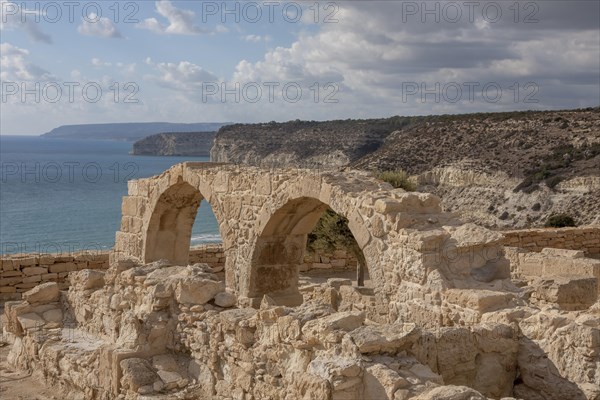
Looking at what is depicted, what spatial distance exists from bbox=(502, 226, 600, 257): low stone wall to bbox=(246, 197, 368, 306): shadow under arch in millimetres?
7886

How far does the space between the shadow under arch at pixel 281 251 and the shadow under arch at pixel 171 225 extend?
2.87 metres

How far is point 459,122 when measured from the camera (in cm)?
4141

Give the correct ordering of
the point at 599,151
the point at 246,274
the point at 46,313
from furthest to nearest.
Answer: the point at 599,151 < the point at 246,274 < the point at 46,313

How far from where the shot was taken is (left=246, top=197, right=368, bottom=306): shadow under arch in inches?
400

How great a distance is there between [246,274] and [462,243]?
13.4ft

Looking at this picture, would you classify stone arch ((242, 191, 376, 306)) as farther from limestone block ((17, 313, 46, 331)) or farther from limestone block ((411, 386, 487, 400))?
limestone block ((411, 386, 487, 400))

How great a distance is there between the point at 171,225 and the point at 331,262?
5481mm

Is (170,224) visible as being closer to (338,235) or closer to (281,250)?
(281,250)

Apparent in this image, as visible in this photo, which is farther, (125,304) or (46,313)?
(46,313)

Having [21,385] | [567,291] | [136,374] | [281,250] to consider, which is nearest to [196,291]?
[136,374]

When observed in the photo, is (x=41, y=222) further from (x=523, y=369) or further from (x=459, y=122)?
(x=523, y=369)

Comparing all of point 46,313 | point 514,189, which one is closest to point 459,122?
point 514,189

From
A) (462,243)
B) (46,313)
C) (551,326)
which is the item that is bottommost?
(46,313)

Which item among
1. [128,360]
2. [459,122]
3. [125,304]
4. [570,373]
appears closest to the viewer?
[570,373]
